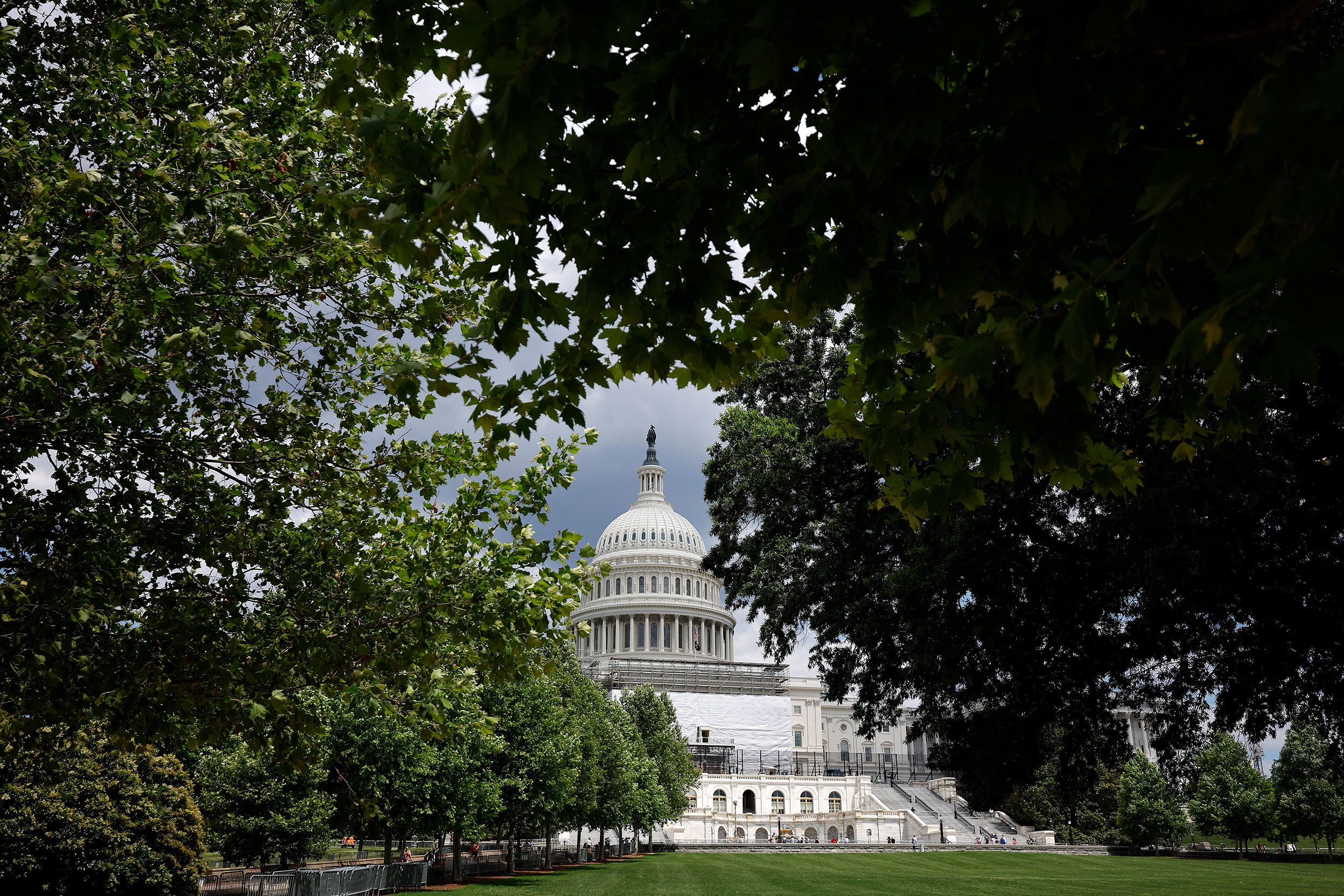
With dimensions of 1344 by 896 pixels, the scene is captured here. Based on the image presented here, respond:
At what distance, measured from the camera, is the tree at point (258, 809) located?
3027 centimetres

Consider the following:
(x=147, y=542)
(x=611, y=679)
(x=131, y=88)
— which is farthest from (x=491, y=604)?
(x=611, y=679)

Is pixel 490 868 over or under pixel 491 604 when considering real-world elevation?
under

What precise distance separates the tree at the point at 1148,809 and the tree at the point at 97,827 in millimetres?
68161

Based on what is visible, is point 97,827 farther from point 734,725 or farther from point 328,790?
point 734,725

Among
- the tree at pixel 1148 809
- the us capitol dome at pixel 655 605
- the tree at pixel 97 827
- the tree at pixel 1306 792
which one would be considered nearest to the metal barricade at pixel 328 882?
the tree at pixel 97 827

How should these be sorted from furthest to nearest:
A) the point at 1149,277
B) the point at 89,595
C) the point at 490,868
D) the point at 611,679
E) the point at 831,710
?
the point at 831,710
the point at 611,679
the point at 490,868
the point at 89,595
the point at 1149,277

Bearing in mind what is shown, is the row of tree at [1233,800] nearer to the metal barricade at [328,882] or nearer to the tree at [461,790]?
the tree at [461,790]

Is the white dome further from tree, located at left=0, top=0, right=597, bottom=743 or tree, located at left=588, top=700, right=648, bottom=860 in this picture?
tree, located at left=0, top=0, right=597, bottom=743

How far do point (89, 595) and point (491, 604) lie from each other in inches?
164

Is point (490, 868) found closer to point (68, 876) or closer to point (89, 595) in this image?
point (68, 876)

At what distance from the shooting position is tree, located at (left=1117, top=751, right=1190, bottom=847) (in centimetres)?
6969

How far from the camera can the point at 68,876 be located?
2166 centimetres

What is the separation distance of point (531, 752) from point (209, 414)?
1193 inches

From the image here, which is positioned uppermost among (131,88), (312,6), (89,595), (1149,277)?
(312,6)
